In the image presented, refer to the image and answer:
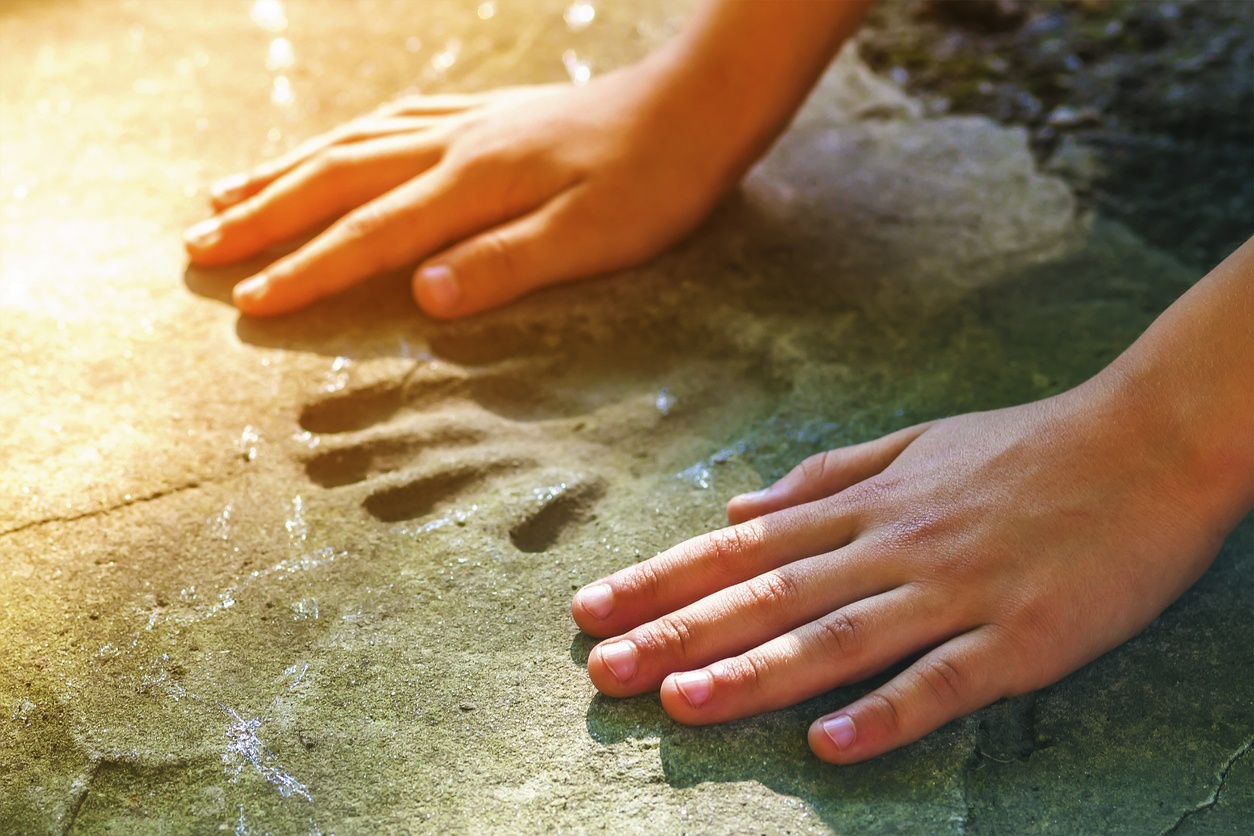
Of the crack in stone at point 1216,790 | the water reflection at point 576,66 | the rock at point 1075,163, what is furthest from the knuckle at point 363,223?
the crack in stone at point 1216,790

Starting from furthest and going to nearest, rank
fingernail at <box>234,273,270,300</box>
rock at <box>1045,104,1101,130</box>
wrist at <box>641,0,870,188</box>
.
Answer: rock at <box>1045,104,1101,130</box>, wrist at <box>641,0,870,188</box>, fingernail at <box>234,273,270,300</box>

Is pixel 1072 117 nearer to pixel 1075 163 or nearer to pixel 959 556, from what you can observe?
pixel 1075 163

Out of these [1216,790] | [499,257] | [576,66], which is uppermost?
[576,66]

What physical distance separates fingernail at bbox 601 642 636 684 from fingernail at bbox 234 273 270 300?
2.77ft

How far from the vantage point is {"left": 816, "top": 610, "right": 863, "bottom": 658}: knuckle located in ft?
3.43

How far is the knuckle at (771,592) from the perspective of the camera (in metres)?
1.09

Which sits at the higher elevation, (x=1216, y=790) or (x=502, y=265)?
(x=502, y=265)

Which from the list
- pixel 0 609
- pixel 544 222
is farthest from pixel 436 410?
pixel 0 609

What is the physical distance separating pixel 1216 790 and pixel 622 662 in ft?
1.91

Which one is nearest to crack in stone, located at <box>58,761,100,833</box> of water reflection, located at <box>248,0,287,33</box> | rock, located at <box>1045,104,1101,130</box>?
water reflection, located at <box>248,0,287,33</box>

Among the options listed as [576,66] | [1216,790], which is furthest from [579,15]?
[1216,790]

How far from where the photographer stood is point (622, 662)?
1.07m

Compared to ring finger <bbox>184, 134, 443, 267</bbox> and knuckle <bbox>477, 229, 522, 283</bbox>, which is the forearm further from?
ring finger <bbox>184, 134, 443, 267</bbox>

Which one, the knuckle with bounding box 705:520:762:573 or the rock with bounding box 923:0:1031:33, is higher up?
the rock with bounding box 923:0:1031:33
